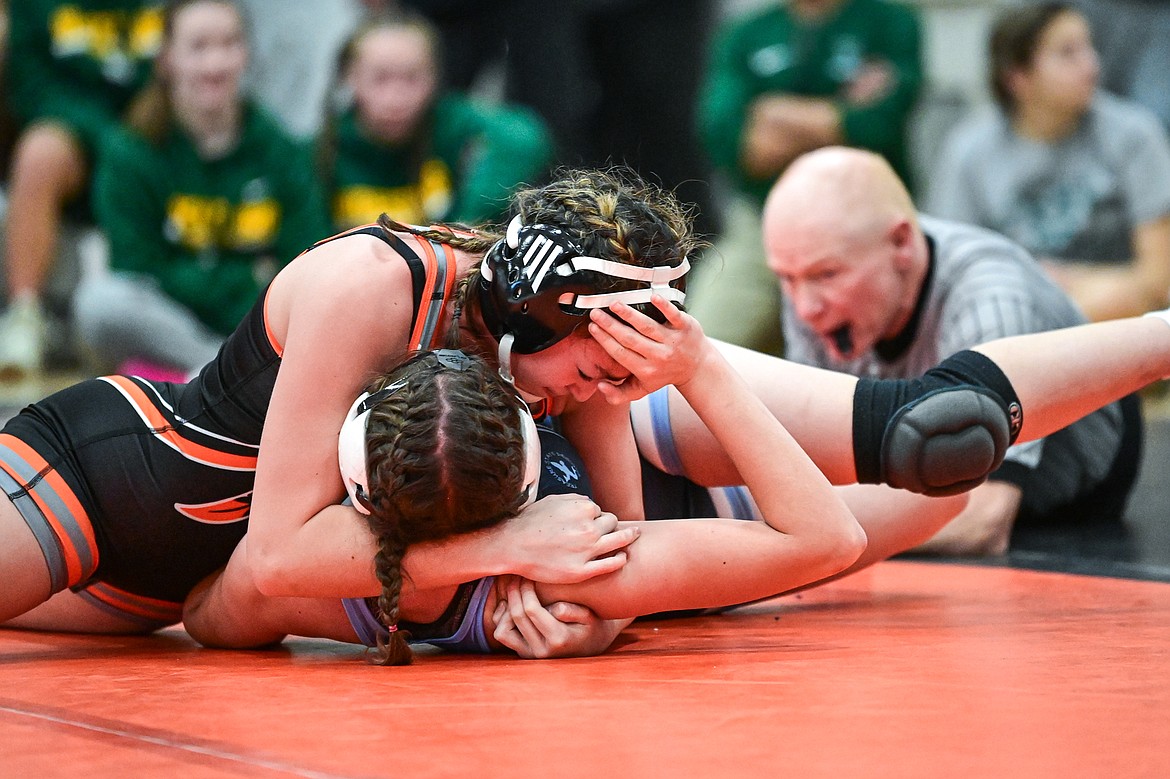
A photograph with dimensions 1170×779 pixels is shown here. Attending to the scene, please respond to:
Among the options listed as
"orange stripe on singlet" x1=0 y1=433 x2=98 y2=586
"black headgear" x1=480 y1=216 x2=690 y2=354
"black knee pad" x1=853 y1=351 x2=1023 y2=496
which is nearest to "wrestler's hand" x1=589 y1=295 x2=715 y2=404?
"black headgear" x1=480 y1=216 x2=690 y2=354

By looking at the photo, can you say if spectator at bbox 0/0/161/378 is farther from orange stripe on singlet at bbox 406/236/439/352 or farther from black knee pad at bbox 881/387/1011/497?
black knee pad at bbox 881/387/1011/497

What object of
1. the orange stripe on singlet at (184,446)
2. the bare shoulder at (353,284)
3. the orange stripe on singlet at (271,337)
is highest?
the bare shoulder at (353,284)

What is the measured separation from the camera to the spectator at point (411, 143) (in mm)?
5656

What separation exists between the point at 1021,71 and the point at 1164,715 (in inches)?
177

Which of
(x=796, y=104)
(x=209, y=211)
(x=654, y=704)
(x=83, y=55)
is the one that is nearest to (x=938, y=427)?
(x=654, y=704)

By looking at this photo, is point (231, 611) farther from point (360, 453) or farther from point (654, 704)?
point (654, 704)

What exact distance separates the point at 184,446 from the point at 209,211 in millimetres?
3527

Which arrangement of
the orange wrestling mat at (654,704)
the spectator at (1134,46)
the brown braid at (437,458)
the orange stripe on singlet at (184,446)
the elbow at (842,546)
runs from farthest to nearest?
the spectator at (1134,46), the orange stripe on singlet at (184,446), the elbow at (842,546), the brown braid at (437,458), the orange wrestling mat at (654,704)

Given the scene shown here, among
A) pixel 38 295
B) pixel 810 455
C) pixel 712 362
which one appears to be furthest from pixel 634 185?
pixel 38 295

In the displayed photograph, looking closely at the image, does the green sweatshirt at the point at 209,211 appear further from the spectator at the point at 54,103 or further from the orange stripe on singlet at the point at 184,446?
the orange stripe on singlet at the point at 184,446

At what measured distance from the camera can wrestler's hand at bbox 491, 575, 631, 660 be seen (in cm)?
224

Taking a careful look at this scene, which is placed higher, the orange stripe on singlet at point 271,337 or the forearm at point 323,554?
the orange stripe on singlet at point 271,337

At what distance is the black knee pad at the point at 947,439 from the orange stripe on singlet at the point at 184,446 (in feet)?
3.54

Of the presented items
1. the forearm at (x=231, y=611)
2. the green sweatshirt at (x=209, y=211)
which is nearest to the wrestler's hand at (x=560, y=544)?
the forearm at (x=231, y=611)
